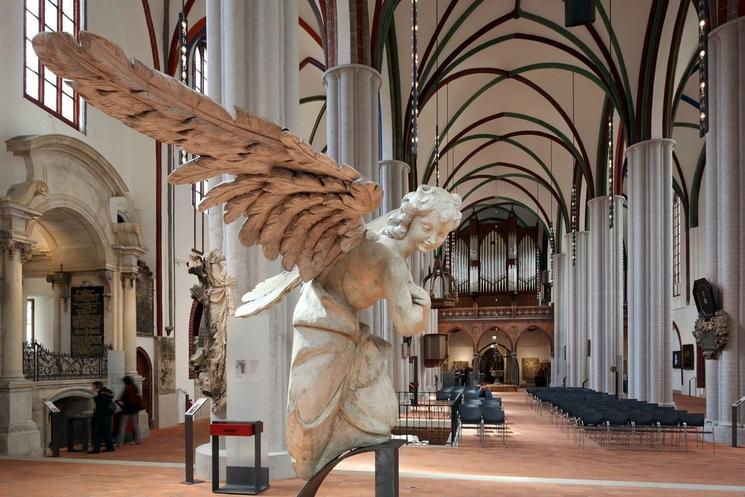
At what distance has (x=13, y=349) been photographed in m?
11.0

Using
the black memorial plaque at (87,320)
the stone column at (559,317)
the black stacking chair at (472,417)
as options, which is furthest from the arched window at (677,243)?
the black memorial plaque at (87,320)

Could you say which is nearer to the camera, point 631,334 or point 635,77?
point 631,334

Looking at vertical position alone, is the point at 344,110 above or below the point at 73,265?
above

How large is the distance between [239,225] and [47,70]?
8.08m

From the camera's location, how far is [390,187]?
1945 cm

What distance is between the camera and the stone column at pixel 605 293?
24366 mm

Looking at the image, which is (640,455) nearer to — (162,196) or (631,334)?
(631,334)

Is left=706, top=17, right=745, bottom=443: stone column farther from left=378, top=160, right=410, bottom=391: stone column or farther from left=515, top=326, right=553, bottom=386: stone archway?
left=515, top=326, right=553, bottom=386: stone archway

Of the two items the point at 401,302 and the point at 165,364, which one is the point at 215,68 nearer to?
the point at 401,302

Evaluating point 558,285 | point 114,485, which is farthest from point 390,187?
A: point 558,285

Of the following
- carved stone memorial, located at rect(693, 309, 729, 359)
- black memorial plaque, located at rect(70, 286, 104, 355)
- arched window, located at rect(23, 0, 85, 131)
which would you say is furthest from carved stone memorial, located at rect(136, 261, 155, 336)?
carved stone memorial, located at rect(693, 309, 729, 359)

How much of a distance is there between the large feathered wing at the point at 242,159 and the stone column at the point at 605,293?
21253mm

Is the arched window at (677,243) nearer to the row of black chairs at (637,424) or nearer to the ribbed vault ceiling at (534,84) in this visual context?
the ribbed vault ceiling at (534,84)

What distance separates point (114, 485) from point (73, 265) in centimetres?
810
